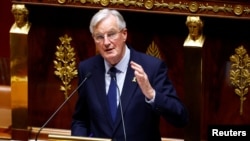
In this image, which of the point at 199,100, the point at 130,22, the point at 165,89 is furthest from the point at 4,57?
the point at 165,89

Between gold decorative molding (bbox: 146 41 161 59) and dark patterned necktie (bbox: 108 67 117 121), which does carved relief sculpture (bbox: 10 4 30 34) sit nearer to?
gold decorative molding (bbox: 146 41 161 59)

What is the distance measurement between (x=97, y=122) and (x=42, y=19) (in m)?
0.50

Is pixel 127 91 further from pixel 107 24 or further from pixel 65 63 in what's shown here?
pixel 65 63

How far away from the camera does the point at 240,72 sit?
1.74 meters

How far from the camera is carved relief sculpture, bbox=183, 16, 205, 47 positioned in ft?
5.52

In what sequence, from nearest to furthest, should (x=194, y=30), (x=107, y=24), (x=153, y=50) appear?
(x=107, y=24) < (x=194, y=30) < (x=153, y=50)

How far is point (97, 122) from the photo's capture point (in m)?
1.43

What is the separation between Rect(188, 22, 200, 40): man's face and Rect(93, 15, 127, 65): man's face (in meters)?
0.34

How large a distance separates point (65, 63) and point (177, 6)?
1.15 ft

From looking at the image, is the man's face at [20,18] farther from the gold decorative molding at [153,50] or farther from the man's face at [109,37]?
the man's face at [109,37]

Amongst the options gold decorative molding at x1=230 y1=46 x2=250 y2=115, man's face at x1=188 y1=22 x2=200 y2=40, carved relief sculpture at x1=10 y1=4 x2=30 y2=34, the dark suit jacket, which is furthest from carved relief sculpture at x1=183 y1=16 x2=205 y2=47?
carved relief sculpture at x1=10 y1=4 x2=30 y2=34

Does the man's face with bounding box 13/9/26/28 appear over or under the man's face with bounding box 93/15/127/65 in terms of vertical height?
over

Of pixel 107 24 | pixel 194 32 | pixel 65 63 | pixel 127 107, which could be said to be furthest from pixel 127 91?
pixel 65 63

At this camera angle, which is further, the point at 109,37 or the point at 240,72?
the point at 240,72
